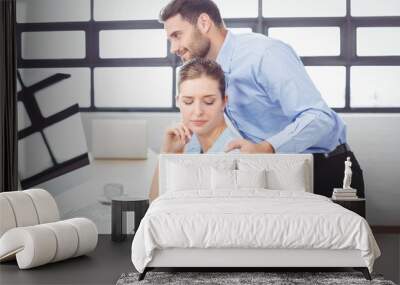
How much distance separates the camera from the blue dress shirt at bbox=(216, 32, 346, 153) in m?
7.20

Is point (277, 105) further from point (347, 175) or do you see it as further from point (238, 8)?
point (238, 8)

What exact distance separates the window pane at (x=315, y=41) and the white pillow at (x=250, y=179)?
64.4 inches

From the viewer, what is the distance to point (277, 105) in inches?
283

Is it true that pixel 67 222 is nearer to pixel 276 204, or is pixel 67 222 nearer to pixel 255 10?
pixel 276 204

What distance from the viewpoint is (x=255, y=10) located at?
7.41 meters

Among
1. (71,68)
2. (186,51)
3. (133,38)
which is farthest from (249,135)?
(71,68)

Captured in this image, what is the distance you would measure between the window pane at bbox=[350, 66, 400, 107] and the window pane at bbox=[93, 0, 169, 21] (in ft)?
7.92

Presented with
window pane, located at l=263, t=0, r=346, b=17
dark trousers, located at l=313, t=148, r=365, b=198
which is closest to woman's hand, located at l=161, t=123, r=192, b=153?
dark trousers, located at l=313, t=148, r=365, b=198

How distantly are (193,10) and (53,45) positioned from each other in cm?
170

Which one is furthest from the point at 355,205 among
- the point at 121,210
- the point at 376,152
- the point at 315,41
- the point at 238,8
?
the point at 238,8

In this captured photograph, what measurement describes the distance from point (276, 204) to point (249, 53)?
2.56 m

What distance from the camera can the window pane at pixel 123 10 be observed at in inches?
295

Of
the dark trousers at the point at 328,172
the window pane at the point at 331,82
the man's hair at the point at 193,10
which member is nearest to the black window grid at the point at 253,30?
the window pane at the point at 331,82

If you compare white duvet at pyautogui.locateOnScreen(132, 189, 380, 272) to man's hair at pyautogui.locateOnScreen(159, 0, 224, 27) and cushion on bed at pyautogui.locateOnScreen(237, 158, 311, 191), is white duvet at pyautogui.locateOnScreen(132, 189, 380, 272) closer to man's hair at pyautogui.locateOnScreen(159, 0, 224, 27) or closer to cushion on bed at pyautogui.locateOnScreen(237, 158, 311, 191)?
cushion on bed at pyautogui.locateOnScreen(237, 158, 311, 191)
